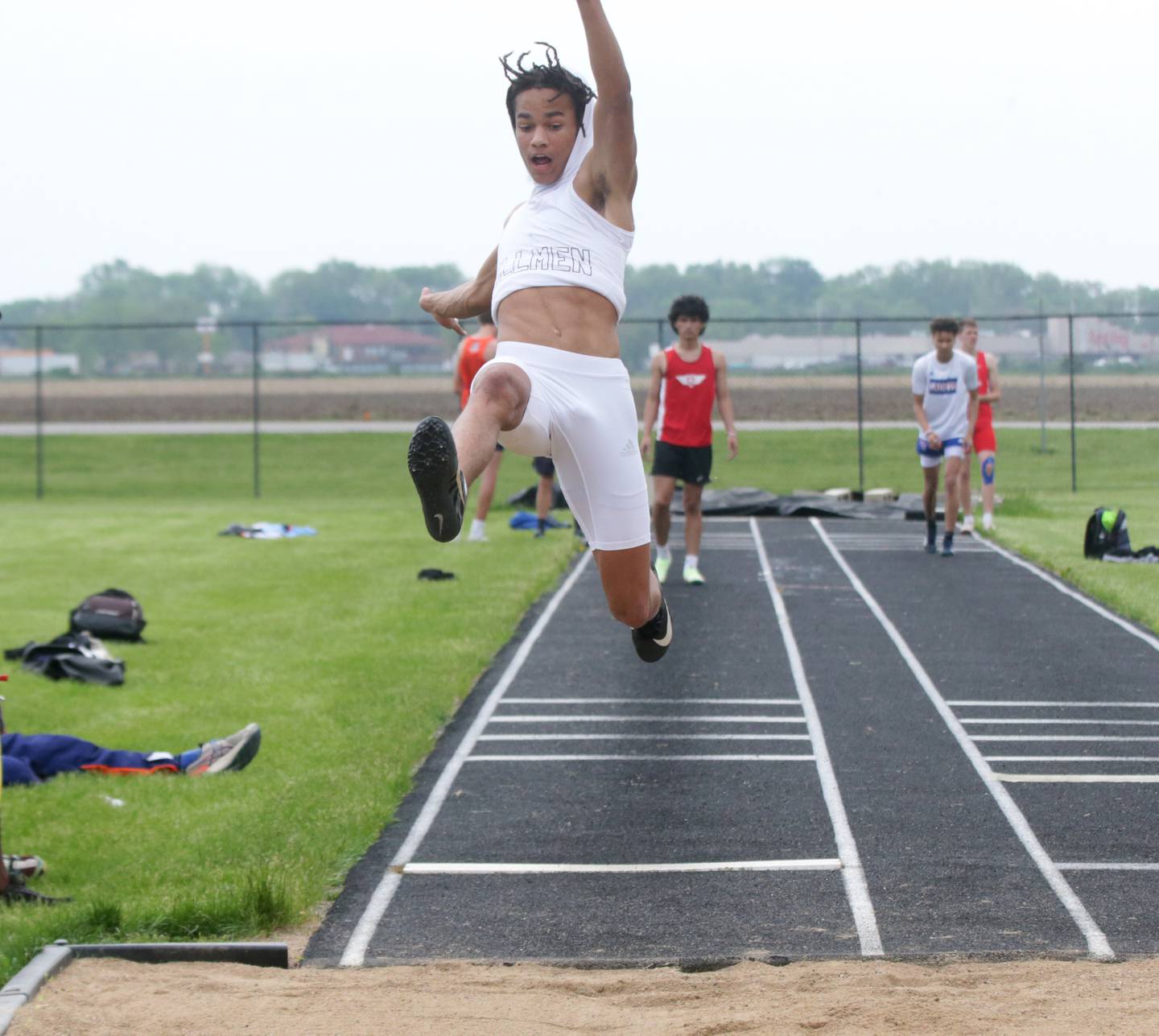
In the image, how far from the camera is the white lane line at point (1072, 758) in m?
7.38

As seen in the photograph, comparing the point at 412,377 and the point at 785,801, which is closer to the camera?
the point at 785,801

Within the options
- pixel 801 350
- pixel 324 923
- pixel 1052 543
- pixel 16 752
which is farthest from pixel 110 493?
pixel 324 923

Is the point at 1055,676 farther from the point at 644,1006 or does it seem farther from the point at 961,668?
the point at 644,1006

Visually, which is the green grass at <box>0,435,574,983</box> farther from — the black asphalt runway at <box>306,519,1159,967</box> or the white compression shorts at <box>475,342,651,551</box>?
the white compression shorts at <box>475,342,651,551</box>

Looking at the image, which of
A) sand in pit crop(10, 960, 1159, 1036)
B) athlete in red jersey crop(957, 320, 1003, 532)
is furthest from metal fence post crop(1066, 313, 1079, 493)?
sand in pit crop(10, 960, 1159, 1036)

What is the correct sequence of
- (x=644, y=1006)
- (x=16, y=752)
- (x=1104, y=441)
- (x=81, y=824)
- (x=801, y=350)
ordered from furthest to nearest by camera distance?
(x=801, y=350) < (x=1104, y=441) < (x=16, y=752) < (x=81, y=824) < (x=644, y=1006)

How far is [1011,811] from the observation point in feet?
21.8

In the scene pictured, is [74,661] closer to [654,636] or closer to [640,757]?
[640,757]

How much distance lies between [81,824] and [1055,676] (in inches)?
229

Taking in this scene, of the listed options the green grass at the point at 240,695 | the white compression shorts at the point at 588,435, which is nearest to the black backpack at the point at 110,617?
the green grass at the point at 240,695

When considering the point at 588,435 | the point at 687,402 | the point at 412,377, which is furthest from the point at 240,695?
the point at 412,377

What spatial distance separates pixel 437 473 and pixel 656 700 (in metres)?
5.00

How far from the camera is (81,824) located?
265 inches

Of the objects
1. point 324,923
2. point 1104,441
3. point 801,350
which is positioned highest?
point 801,350
